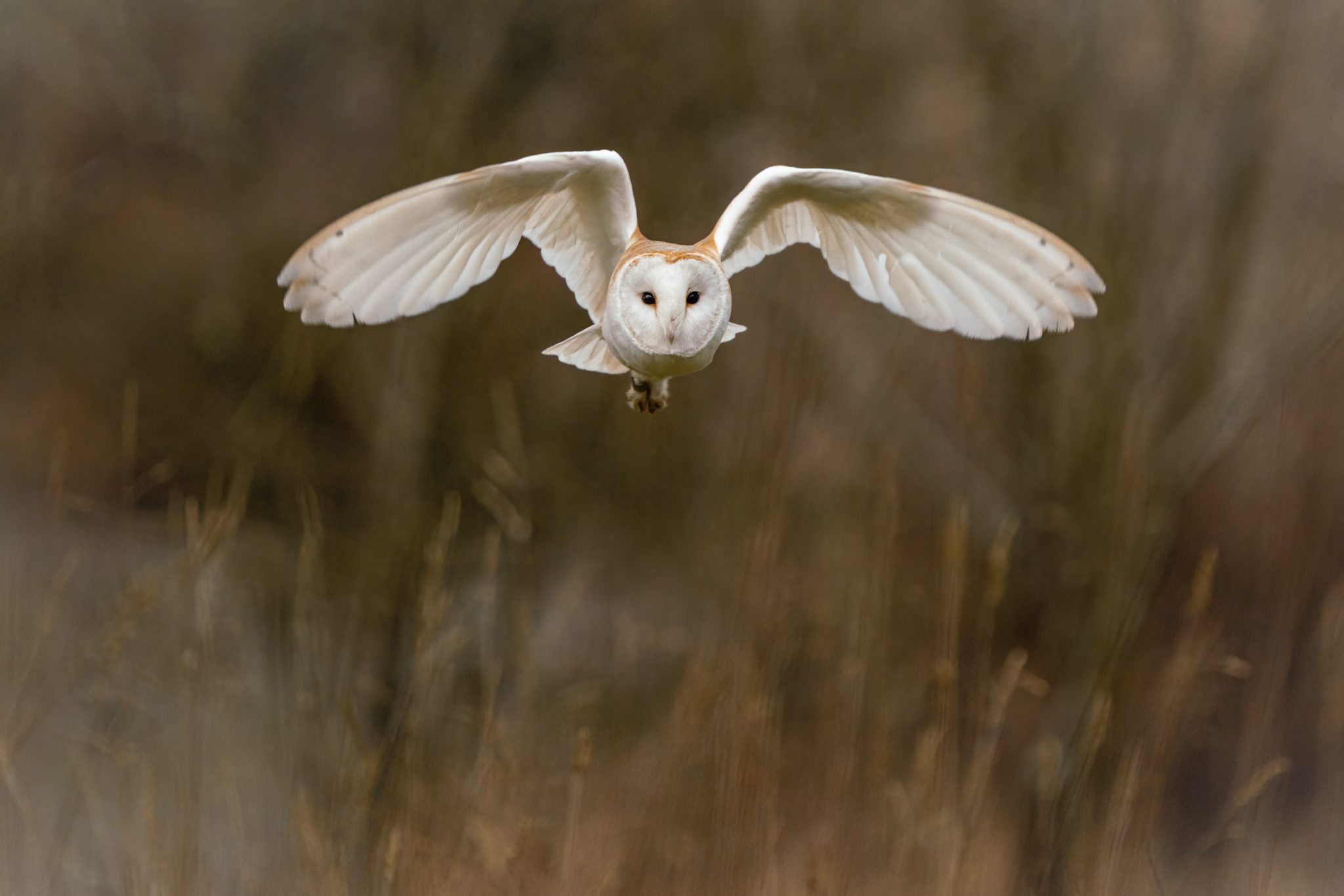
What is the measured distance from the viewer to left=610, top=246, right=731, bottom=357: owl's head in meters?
1.37

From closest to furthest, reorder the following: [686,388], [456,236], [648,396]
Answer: [456,236] → [648,396] → [686,388]

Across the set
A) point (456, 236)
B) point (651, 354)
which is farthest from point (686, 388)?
point (651, 354)

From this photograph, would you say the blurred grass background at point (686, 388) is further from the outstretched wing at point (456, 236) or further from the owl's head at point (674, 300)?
the owl's head at point (674, 300)

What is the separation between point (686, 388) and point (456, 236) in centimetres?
258

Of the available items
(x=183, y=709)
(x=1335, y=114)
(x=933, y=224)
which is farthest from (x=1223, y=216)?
(x=183, y=709)

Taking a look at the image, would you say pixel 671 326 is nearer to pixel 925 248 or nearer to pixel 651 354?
pixel 651 354

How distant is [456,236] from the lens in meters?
1.52

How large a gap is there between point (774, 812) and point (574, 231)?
0.87 metres

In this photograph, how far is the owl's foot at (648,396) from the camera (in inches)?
64.1

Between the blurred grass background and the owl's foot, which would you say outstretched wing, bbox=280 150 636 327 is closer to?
the owl's foot

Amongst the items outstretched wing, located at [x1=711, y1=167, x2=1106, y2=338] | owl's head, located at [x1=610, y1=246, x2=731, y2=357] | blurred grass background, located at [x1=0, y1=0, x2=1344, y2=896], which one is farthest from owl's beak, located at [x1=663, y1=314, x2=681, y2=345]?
blurred grass background, located at [x1=0, y1=0, x2=1344, y2=896]

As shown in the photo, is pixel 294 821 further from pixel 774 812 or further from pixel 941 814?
pixel 941 814

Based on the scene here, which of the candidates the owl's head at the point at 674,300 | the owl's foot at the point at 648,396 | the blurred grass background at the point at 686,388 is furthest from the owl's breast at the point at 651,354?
the blurred grass background at the point at 686,388

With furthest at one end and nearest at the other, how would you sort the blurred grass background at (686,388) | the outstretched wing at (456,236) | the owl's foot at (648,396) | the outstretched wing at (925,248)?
the blurred grass background at (686,388) < the owl's foot at (648,396) < the outstretched wing at (925,248) < the outstretched wing at (456,236)
